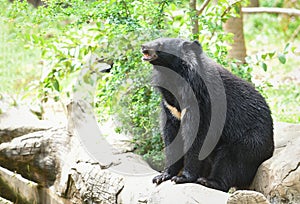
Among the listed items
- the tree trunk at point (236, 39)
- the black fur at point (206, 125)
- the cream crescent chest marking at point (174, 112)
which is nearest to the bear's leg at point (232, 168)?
the black fur at point (206, 125)

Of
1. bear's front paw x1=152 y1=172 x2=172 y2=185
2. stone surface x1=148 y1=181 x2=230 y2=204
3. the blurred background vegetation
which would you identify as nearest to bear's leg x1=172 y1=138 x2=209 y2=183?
bear's front paw x1=152 y1=172 x2=172 y2=185

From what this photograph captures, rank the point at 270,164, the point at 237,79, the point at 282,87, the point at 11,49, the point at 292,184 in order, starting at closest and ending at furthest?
the point at 292,184 < the point at 270,164 < the point at 237,79 < the point at 282,87 < the point at 11,49

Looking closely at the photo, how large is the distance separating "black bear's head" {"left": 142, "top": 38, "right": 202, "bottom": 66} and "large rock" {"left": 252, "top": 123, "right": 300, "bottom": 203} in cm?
101

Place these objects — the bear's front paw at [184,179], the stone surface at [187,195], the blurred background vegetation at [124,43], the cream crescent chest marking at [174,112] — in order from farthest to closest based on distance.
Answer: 1. the blurred background vegetation at [124,43]
2. the cream crescent chest marking at [174,112]
3. the bear's front paw at [184,179]
4. the stone surface at [187,195]

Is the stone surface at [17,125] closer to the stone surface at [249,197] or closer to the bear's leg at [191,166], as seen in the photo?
the bear's leg at [191,166]

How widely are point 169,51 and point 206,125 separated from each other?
65cm

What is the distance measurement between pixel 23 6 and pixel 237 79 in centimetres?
239

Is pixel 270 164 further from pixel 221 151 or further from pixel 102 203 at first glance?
pixel 102 203

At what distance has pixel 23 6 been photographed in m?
5.30

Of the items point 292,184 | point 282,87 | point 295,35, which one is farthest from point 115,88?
point 295,35

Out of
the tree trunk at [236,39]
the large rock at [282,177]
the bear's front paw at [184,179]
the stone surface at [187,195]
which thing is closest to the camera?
the stone surface at [187,195]

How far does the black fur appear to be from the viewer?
13.0ft

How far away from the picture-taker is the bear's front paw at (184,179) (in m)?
3.89

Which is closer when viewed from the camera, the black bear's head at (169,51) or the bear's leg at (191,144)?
the bear's leg at (191,144)
